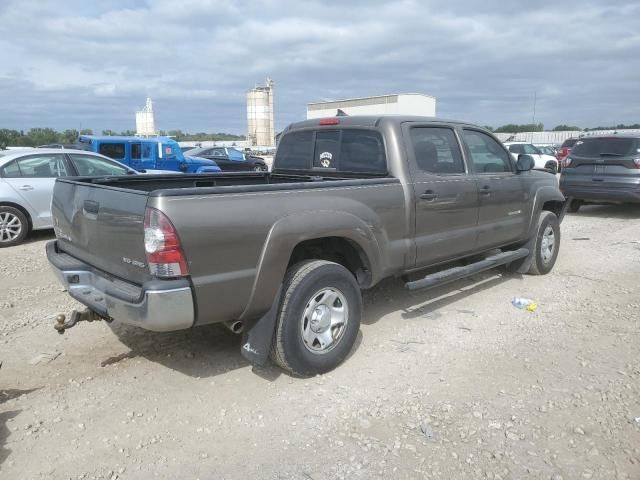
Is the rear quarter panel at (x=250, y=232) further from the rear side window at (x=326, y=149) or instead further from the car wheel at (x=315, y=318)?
the rear side window at (x=326, y=149)

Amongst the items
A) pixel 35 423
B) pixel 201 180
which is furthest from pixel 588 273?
pixel 35 423

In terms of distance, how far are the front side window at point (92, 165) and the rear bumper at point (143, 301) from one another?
596 centimetres

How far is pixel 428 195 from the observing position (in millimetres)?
4469

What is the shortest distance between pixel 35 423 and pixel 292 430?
62.0 inches

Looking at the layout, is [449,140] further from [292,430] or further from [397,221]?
[292,430]

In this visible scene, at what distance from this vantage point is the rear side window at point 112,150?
1540 centimetres

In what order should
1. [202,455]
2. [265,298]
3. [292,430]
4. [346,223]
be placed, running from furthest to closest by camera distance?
[346,223] → [265,298] → [292,430] → [202,455]

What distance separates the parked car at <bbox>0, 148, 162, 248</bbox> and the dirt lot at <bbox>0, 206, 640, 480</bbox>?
326 cm

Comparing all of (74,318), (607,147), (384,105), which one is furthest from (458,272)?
(384,105)

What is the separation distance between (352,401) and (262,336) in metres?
0.75

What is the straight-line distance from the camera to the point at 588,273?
6.66 m

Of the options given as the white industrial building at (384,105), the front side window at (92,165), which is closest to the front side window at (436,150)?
the front side window at (92,165)

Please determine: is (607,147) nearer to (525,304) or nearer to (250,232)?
(525,304)

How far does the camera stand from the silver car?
317 inches
